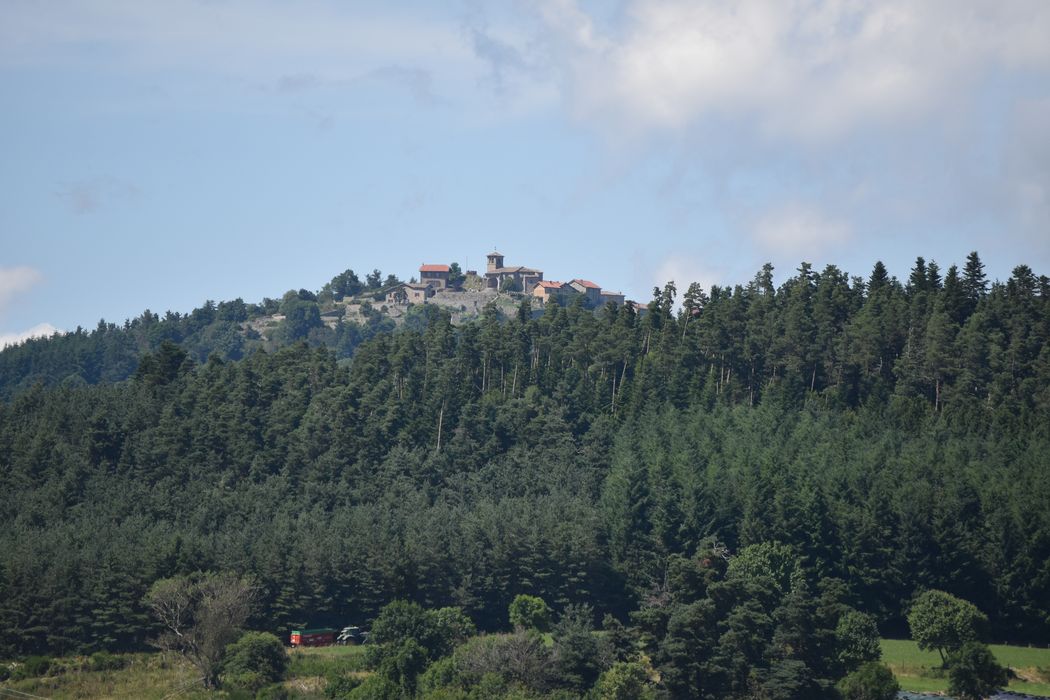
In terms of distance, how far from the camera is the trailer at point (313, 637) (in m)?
73.7

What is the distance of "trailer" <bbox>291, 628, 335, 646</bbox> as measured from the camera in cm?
7369

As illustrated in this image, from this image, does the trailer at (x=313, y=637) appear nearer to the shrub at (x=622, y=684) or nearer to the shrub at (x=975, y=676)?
the shrub at (x=622, y=684)

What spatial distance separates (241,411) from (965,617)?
55548mm

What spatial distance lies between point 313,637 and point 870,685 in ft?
104

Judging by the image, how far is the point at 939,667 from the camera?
220 ft

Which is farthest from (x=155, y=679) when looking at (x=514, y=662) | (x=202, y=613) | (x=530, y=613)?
(x=530, y=613)

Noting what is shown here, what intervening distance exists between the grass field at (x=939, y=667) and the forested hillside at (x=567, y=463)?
4143mm

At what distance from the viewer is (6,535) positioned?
86.1 m

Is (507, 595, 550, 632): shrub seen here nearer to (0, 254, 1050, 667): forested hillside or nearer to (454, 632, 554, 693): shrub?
(0, 254, 1050, 667): forested hillside

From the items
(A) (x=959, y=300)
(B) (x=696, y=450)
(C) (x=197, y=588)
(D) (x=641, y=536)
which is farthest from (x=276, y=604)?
(A) (x=959, y=300)

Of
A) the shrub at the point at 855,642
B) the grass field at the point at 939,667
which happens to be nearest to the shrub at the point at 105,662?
the shrub at the point at 855,642

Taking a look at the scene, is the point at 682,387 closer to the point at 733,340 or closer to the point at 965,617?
the point at 733,340

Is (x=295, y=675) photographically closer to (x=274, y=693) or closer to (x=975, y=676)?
(x=274, y=693)

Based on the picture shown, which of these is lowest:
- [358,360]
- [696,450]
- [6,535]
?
[6,535]
